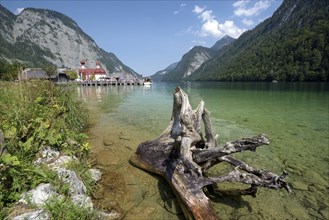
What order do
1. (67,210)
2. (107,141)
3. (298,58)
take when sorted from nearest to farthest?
(67,210), (107,141), (298,58)

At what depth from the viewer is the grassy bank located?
149 inches

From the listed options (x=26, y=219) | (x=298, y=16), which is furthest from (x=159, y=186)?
(x=298, y=16)

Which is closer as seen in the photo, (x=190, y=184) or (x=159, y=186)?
(x=190, y=184)

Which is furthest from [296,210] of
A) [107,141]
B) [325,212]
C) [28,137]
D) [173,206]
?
[107,141]

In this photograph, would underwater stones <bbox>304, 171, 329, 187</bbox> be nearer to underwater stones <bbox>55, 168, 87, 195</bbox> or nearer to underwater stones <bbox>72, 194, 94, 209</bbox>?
underwater stones <bbox>72, 194, 94, 209</bbox>

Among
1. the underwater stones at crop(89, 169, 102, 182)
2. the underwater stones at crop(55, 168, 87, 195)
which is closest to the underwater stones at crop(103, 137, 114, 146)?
the underwater stones at crop(89, 169, 102, 182)

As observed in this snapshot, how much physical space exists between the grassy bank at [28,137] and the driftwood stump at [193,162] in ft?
7.34

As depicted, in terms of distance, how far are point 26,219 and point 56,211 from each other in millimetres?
447

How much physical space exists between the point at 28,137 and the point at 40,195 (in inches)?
84.6

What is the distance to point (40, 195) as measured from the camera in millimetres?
3711

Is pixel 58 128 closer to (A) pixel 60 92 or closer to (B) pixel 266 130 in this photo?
(A) pixel 60 92

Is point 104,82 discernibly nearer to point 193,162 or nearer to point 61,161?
point 61,161

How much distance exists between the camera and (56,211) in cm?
347

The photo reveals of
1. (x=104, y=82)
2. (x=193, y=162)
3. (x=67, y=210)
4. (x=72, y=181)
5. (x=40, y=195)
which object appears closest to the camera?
(x=67, y=210)
